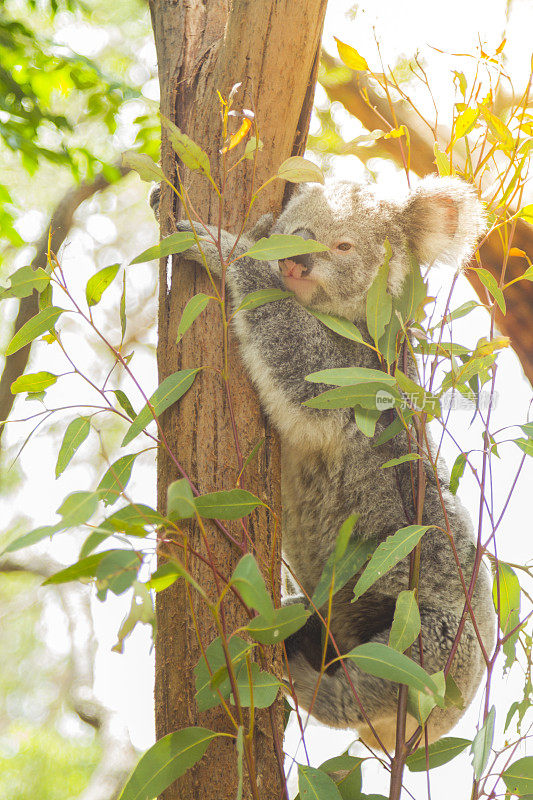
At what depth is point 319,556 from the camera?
1.99 meters

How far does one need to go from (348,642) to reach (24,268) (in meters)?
1.46

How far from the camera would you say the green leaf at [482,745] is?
116cm

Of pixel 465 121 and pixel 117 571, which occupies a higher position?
pixel 465 121

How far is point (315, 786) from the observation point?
109cm

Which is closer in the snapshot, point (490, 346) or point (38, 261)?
point (490, 346)

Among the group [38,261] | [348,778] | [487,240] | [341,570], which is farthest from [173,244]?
[38,261]

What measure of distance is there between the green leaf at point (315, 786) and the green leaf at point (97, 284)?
3.05 feet

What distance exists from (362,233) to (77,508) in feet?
4.75

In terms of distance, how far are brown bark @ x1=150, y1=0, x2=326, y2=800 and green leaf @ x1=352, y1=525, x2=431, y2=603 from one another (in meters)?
0.22

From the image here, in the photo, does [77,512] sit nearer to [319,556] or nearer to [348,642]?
[319,556]

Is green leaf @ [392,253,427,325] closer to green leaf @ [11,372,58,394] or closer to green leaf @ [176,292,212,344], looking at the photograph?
green leaf @ [176,292,212,344]

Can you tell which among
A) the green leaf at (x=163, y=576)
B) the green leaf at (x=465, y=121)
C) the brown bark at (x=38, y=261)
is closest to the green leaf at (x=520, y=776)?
the green leaf at (x=163, y=576)

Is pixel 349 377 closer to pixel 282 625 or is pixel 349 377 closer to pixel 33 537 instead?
pixel 282 625

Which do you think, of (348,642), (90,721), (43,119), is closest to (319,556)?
(348,642)
